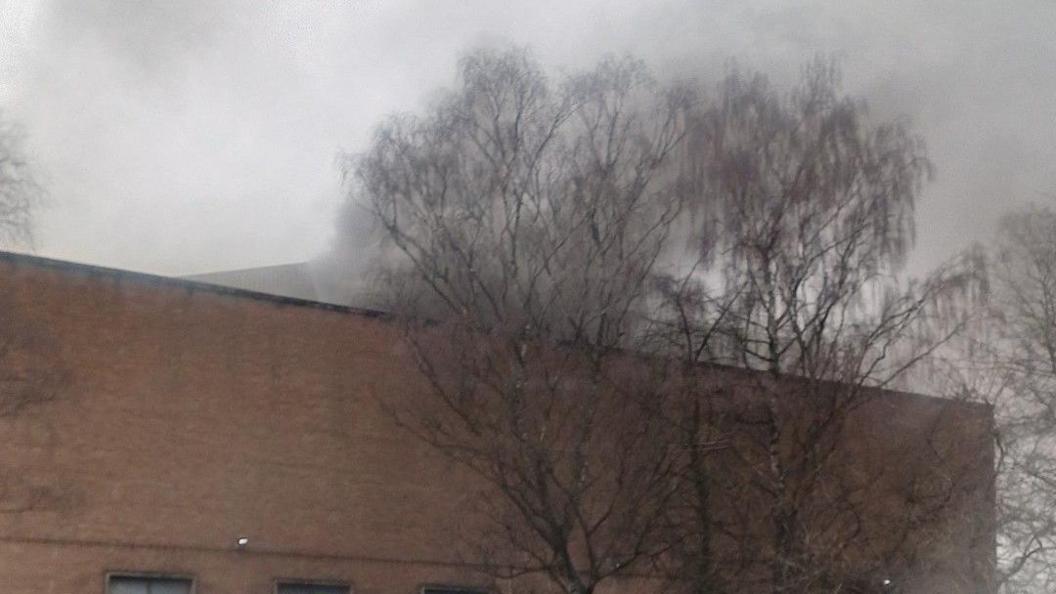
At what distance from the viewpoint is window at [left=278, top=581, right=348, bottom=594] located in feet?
80.0

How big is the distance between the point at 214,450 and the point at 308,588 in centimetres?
297

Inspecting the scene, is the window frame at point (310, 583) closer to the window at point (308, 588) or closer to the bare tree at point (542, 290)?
the window at point (308, 588)

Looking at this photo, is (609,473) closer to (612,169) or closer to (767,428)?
(767,428)

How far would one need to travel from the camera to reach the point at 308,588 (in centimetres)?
2459

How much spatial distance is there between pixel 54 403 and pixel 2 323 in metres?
1.54

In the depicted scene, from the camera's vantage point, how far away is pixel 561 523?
22.9 m

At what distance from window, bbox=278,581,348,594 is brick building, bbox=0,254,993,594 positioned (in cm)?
4

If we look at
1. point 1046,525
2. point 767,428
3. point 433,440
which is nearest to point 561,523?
point 433,440

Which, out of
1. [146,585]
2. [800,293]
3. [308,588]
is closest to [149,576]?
[146,585]

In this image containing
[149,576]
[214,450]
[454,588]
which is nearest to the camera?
[149,576]

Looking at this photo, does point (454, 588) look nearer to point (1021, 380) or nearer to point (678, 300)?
point (678, 300)

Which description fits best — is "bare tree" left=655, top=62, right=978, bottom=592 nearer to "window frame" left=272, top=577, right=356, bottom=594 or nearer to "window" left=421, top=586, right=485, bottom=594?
"window" left=421, top=586, right=485, bottom=594

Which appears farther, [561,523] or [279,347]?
[279,347]

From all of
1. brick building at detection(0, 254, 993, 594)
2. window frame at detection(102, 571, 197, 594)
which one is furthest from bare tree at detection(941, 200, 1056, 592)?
window frame at detection(102, 571, 197, 594)
